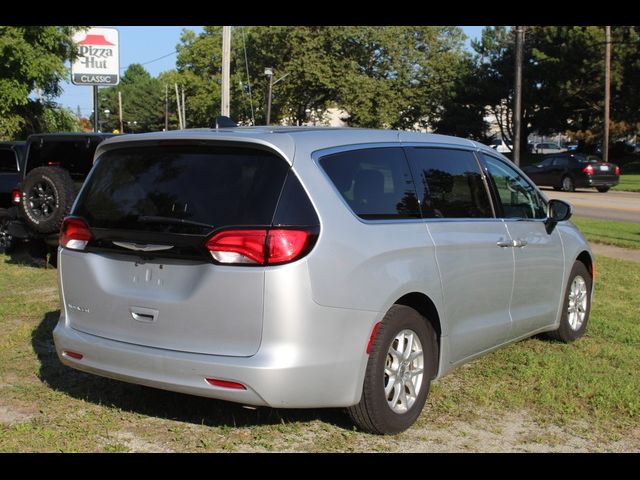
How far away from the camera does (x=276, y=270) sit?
3754 mm

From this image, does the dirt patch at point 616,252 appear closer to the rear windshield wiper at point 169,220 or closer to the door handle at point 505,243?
the door handle at point 505,243

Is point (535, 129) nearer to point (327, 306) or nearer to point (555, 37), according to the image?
point (555, 37)

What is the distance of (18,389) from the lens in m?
5.15

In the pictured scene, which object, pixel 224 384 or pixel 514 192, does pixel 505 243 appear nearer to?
pixel 514 192

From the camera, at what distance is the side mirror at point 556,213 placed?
6.07 meters

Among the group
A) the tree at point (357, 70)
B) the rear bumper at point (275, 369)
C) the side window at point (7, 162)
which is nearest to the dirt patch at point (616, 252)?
the rear bumper at point (275, 369)

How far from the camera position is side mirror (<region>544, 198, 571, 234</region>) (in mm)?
6066

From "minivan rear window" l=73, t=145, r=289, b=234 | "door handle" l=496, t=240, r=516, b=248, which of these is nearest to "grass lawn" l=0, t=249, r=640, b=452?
"door handle" l=496, t=240, r=516, b=248

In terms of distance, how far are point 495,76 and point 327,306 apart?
58.4 m

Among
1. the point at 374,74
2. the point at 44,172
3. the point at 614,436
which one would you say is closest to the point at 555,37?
the point at 374,74

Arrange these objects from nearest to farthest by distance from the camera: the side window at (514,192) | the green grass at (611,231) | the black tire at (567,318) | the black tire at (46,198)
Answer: the side window at (514,192) < the black tire at (567,318) < the black tire at (46,198) < the green grass at (611,231)

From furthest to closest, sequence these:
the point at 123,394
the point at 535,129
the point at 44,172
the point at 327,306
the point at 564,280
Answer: the point at 535,129
the point at 44,172
the point at 564,280
the point at 123,394
the point at 327,306

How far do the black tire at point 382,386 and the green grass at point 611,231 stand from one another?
375 inches
